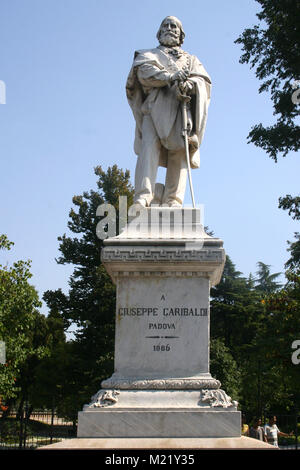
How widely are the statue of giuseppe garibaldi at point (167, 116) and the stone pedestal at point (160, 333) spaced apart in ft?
3.67

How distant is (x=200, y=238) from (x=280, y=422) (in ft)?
107

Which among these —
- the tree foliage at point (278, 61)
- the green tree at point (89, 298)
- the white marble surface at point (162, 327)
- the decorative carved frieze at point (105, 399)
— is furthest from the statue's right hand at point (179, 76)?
the green tree at point (89, 298)

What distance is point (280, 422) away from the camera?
37625 millimetres

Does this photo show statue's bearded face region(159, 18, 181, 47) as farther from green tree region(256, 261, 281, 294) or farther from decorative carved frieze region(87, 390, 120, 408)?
green tree region(256, 261, 281, 294)

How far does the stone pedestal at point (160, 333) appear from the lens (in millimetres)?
7352

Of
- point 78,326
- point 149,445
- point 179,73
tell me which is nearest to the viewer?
point 149,445

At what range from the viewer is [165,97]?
936cm

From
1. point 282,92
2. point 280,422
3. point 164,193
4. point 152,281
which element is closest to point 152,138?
Result: point 164,193

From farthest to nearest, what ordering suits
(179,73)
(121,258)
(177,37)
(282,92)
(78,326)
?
(78,326) → (282,92) → (177,37) → (179,73) → (121,258)

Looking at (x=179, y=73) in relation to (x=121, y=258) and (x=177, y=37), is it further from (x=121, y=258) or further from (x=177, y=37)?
(x=121, y=258)

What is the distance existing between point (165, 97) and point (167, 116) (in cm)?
34

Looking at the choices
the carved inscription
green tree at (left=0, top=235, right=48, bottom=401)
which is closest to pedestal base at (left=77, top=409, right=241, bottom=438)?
the carved inscription

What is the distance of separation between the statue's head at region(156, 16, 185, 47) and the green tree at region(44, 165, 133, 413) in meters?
23.5
